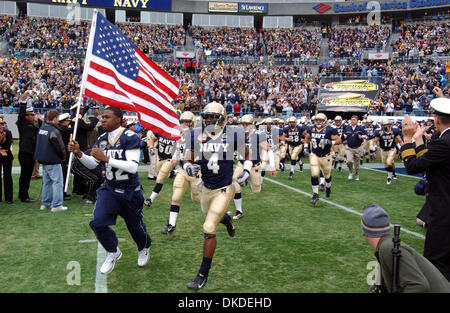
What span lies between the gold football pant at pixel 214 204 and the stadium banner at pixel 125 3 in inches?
1476

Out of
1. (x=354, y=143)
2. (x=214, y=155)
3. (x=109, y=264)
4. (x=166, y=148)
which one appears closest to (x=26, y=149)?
(x=166, y=148)

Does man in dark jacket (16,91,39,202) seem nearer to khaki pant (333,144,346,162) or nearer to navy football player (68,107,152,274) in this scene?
navy football player (68,107,152,274)

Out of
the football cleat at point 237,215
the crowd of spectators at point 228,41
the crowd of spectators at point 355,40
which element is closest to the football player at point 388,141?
the football cleat at point 237,215

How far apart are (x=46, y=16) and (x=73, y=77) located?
14170mm

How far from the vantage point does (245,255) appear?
19.1 ft

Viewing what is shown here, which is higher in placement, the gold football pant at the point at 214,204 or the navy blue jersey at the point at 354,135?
the navy blue jersey at the point at 354,135

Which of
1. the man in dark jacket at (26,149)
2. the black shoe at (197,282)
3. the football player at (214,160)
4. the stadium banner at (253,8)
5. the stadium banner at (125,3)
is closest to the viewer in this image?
the black shoe at (197,282)

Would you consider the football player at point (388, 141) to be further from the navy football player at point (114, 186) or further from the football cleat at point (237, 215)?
the navy football player at point (114, 186)

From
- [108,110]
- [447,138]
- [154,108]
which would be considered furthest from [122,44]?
[447,138]

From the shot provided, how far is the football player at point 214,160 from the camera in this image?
504 cm

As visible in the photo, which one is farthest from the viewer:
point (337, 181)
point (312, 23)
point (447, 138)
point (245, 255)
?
point (312, 23)

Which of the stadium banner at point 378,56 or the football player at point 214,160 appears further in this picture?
the stadium banner at point 378,56

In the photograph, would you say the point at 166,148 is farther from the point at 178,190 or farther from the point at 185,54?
the point at 185,54

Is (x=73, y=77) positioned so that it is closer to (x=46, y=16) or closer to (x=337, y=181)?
(x=46, y=16)
